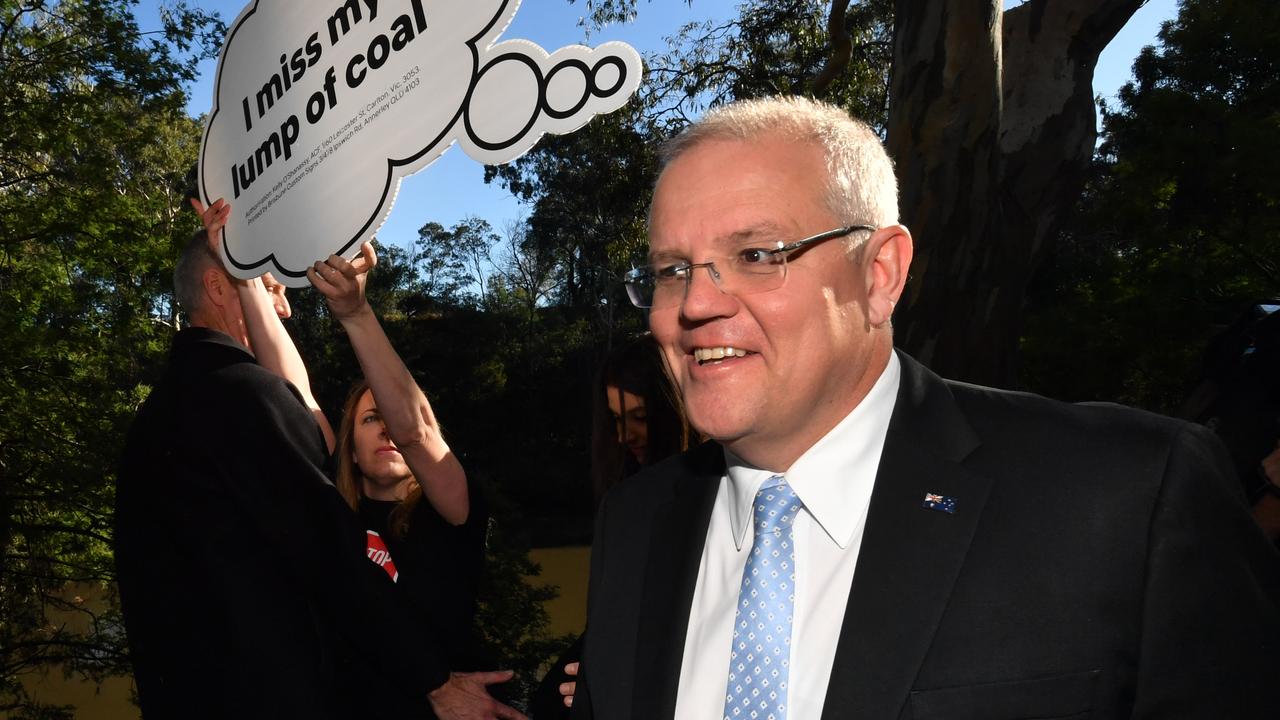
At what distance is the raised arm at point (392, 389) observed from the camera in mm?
2062

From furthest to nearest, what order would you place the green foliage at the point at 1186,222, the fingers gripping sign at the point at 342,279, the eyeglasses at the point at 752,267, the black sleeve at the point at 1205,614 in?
the green foliage at the point at 1186,222 < the fingers gripping sign at the point at 342,279 < the eyeglasses at the point at 752,267 < the black sleeve at the point at 1205,614

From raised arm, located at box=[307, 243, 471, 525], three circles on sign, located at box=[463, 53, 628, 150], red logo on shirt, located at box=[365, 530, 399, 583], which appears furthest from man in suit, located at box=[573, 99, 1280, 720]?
red logo on shirt, located at box=[365, 530, 399, 583]

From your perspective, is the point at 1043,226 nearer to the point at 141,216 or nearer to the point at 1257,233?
the point at 141,216

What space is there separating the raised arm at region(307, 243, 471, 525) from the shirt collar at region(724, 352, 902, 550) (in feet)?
3.14

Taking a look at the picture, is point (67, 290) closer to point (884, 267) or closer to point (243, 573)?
point (243, 573)

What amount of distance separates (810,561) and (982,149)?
444 cm

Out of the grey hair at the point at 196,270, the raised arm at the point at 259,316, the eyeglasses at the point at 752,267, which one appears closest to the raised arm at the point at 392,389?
the raised arm at the point at 259,316

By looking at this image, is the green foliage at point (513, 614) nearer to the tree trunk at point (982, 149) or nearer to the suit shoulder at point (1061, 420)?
the tree trunk at point (982, 149)

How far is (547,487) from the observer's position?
2962 centimetres

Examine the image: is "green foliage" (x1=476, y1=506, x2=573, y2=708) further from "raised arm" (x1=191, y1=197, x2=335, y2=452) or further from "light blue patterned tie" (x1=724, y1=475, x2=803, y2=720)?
"light blue patterned tie" (x1=724, y1=475, x2=803, y2=720)

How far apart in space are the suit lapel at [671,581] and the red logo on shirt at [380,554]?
3.53 feet

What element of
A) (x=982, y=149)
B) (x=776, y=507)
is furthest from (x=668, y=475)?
(x=982, y=149)

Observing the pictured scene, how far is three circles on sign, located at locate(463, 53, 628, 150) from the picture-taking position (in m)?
1.70

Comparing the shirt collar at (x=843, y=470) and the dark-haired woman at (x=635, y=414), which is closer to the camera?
the shirt collar at (x=843, y=470)
